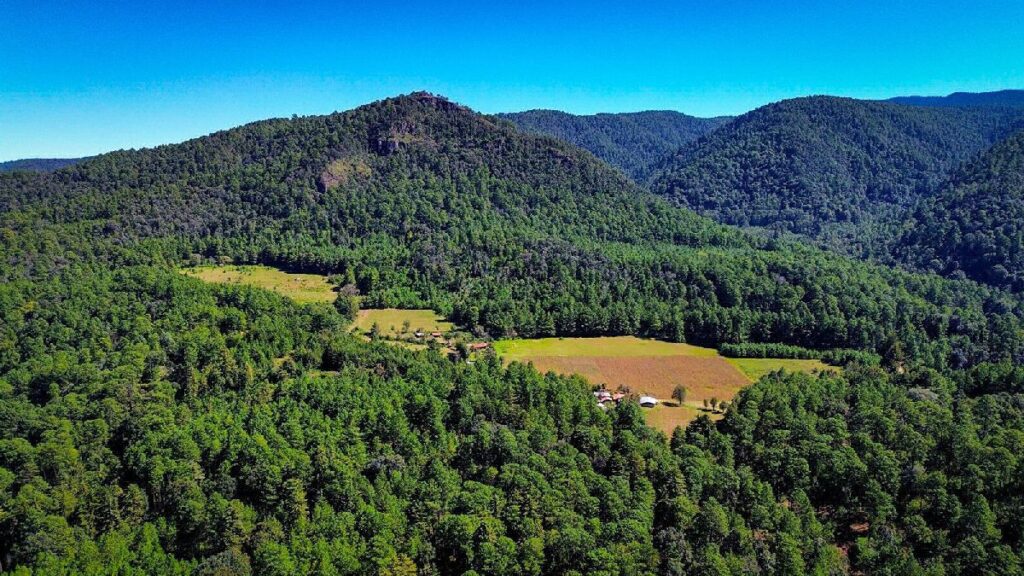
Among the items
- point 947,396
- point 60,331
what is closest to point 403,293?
point 60,331

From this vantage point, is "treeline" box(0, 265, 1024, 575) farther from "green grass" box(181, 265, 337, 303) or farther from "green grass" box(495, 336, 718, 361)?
"green grass" box(181, 265, 337, 303)

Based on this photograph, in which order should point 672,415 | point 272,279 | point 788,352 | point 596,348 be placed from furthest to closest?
point 272,279 → point 596,348 → point 788,352 → point 672,415

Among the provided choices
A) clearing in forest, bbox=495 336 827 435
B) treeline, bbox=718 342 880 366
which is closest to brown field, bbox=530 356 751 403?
clearing in forest, bbox=495 336 827 435

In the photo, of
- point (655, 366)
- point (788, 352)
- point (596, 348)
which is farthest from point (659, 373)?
point (788, 352)

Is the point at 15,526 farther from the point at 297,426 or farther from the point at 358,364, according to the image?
the point at 358,364

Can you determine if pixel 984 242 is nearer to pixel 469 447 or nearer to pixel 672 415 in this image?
pixel 672 415

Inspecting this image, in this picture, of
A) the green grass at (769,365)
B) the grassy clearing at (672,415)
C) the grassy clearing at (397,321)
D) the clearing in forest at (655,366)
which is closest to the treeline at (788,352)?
the green grass at (769,365)
